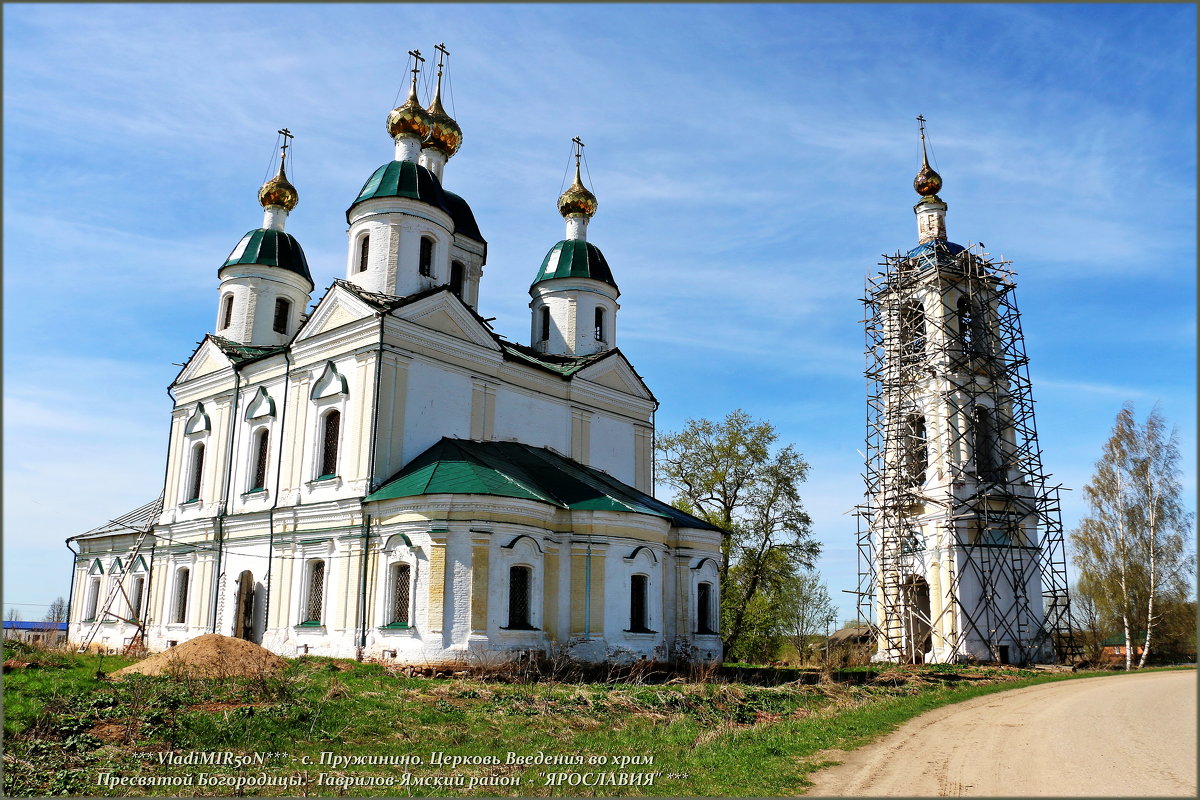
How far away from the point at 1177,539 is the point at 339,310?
27.5 m

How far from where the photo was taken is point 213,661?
14.4 m

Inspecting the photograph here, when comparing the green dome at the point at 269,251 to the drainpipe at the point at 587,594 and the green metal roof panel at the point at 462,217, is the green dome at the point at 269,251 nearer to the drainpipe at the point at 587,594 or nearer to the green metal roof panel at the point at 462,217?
the green metal roof panel at the point at 462,217

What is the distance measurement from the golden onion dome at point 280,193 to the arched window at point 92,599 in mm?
14508

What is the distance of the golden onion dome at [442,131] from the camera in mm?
29500

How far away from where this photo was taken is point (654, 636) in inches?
792

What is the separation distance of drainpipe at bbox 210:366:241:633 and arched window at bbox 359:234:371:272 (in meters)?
5.30

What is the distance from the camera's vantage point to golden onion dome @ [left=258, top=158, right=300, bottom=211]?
93.6 feet

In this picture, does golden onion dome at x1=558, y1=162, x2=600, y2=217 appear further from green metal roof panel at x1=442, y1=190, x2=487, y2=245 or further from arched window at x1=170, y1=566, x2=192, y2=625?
arched window at x1=170, y1=566, x2=192, y2=625

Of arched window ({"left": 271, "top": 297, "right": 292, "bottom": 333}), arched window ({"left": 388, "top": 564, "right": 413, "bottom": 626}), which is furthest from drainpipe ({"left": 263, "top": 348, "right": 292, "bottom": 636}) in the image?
arched window ({"left": 271, "top": 297, "right": 292, "bottom": 333})

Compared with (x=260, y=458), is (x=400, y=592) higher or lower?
lower

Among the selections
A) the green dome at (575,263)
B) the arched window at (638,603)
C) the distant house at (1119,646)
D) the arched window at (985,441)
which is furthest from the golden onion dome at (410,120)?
the distant house at (1119,646)

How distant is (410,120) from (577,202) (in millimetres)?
6264

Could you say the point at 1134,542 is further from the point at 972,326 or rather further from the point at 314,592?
the point at 314,592

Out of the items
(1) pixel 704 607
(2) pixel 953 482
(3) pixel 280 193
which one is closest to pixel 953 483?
(2) pixel 953 482
